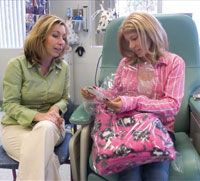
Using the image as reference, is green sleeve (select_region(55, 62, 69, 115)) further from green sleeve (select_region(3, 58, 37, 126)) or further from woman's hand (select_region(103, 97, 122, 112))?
woman's hand (select_region(103, 97, 122, 112))

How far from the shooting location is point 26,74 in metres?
1.20

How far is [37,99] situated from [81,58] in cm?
172

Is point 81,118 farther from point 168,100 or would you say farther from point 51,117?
point 168,100

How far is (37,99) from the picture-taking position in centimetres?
124

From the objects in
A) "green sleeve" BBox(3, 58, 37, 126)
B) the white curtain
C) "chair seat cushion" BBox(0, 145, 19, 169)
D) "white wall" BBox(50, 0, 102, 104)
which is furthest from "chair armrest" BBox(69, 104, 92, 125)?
the white curtain

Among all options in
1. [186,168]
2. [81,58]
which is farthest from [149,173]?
[81,58]

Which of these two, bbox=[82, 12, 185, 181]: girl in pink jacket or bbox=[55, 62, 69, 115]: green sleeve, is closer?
bbox=[82, 12, 185, 181]: girl in pink jacket

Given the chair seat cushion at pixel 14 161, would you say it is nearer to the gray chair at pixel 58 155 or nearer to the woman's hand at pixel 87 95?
the gray chair at pixel 58 155

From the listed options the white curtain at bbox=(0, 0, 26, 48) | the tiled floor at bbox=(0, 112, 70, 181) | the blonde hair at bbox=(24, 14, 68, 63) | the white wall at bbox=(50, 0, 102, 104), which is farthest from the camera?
the white curtain at bbox=(0, 0, 26, 48)

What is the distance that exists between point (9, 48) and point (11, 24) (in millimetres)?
388

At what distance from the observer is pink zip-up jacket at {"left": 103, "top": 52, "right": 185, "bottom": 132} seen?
101 centimetres

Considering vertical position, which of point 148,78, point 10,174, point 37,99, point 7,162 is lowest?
point 10,174

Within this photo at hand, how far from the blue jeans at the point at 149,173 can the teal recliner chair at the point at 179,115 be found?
0.04 metres

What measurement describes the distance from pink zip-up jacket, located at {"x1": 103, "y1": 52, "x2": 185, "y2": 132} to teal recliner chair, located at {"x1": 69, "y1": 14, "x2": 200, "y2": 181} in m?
0.12
